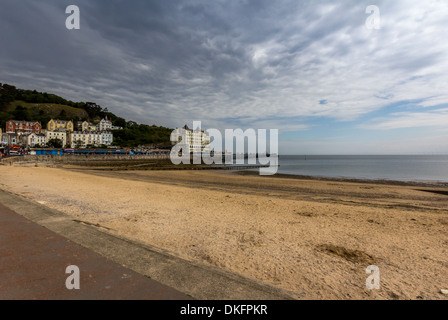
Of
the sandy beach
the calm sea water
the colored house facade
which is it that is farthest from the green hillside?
the sandy beach

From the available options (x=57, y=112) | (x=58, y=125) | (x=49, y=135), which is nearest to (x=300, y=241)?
(x=49, y=135)

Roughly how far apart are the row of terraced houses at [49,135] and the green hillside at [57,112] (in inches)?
413

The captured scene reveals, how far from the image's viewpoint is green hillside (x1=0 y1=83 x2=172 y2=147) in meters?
138

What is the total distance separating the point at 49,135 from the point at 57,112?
50.6 meters

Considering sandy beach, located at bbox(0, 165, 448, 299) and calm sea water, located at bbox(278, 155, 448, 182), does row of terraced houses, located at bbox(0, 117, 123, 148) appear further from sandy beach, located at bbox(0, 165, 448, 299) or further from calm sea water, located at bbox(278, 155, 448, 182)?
sandy beach, located at bbox(0, 165, 448, 299)

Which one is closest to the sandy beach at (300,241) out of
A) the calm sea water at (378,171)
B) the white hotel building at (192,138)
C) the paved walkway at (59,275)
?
the paved walkway at (59,275)

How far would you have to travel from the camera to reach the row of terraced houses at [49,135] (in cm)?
10369

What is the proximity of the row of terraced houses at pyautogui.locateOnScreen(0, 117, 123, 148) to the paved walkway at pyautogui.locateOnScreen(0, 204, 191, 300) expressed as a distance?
5215 inches

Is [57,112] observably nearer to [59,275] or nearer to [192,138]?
[192,138]

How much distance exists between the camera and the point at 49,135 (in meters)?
114

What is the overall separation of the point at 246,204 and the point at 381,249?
222 inches

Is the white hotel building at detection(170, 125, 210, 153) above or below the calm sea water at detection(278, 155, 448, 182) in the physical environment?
above

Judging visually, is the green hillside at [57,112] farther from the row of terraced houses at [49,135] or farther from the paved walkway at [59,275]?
the paved walkway at [59,275]

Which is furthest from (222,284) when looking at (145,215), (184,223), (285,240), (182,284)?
(145,215)
